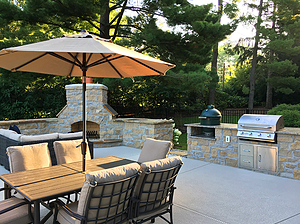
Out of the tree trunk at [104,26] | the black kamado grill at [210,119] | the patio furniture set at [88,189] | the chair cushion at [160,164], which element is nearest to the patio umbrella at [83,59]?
the patio furniture set at [88,189]

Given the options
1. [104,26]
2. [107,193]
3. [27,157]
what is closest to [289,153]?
[107,193]

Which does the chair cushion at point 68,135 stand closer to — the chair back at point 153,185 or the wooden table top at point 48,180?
the wooden table top at point 48,180

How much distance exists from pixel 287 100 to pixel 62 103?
57.1 ft

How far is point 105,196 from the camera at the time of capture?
1.97 meters

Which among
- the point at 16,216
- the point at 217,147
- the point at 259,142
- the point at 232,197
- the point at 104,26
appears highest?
the point at 104,26

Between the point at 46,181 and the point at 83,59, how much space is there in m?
1.55

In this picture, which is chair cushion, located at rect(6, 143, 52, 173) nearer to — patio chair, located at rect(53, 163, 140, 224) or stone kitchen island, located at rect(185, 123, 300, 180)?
patio chair, located at rect(53, 163, 140, 224)

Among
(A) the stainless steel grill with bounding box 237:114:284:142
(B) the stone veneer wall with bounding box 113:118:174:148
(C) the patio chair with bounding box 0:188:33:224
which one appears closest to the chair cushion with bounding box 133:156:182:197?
(C) the patio chair with bounding box 0:188:33:224

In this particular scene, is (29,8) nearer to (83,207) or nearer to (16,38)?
(16,38)

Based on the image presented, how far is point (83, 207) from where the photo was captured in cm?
194

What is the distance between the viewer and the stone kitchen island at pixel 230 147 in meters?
4.48

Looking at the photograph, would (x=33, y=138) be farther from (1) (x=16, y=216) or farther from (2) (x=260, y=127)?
(2) (x=260, y=127)

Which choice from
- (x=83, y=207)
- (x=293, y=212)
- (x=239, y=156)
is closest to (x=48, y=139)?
(x=83, y=207)

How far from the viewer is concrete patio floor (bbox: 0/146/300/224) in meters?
3.03
